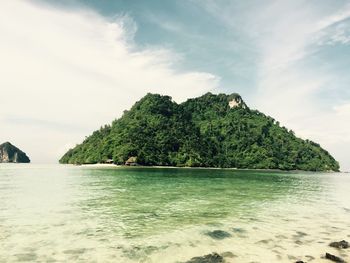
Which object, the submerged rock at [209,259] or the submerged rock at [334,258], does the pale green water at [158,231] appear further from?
the submerged rock at [334,258]

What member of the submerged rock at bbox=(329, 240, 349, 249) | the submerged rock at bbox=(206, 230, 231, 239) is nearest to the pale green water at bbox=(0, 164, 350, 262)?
the submerged rock at bbox=(206, 230, 231, 239)

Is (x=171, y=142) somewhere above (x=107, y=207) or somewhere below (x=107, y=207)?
above

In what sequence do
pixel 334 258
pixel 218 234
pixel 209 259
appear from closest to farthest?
1. pixel 209 259
2. pixel 334 258
3. pixel 218 234

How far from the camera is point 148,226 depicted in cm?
1769

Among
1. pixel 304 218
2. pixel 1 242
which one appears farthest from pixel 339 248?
pixel 1 242

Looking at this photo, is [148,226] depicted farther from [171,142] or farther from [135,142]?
[171,142]

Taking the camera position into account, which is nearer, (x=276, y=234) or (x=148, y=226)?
(x=276, y=234)

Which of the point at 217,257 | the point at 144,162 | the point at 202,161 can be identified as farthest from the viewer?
the point at 202,161

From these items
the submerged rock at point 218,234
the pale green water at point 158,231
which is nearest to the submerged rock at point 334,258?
the pale green water at point 158,231

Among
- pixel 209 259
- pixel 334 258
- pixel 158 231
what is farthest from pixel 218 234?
pixel 334 258

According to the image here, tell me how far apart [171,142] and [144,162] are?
25.4m

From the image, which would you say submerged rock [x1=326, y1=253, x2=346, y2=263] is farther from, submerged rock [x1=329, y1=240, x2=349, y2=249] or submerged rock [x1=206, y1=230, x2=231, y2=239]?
submerged rock [x1=206, y1=230, x2=231, y2=239]

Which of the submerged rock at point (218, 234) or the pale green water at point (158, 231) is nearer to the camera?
the pale green water at point (158, 231)

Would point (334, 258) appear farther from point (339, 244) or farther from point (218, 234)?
point (218, 234)
